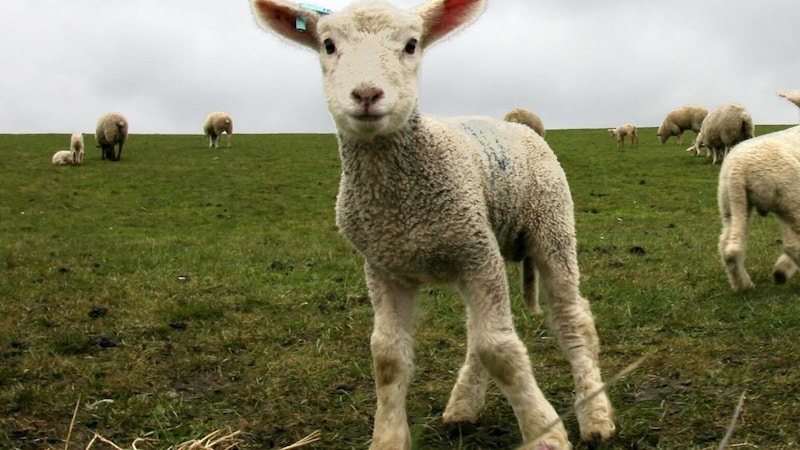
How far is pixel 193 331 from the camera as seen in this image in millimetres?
7457

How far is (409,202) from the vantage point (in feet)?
13.5

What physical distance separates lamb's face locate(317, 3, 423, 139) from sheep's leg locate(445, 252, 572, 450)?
0.83 m

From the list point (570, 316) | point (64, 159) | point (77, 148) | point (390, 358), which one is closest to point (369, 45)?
point (390, 358)

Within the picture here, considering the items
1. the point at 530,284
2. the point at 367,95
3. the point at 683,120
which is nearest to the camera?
the point at 367,95

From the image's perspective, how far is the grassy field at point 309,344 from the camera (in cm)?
502

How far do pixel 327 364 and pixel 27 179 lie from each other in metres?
24.5

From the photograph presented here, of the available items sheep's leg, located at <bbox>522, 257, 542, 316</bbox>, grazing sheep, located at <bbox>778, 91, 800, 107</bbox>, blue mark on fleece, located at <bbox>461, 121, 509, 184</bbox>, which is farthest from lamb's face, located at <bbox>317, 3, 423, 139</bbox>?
grazing sheep, located at <bbox>778, 91, 800, 107</bbox>

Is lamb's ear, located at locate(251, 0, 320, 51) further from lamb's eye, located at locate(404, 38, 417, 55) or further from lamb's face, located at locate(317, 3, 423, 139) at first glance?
lamb's eye, located at locate(404, 38, 417, 55)

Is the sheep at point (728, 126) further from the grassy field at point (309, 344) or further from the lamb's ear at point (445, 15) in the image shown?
the lamb's ear at point (445, 15)

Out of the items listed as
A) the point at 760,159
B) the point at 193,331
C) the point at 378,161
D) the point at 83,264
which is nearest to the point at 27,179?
the point at 83,264

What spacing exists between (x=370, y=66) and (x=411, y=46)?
354 mm

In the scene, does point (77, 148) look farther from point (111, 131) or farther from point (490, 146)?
point (490, 146)

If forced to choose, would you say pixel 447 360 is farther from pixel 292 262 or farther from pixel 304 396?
pixel 292 262

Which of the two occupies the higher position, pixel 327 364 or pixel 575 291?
pixel 575 291
